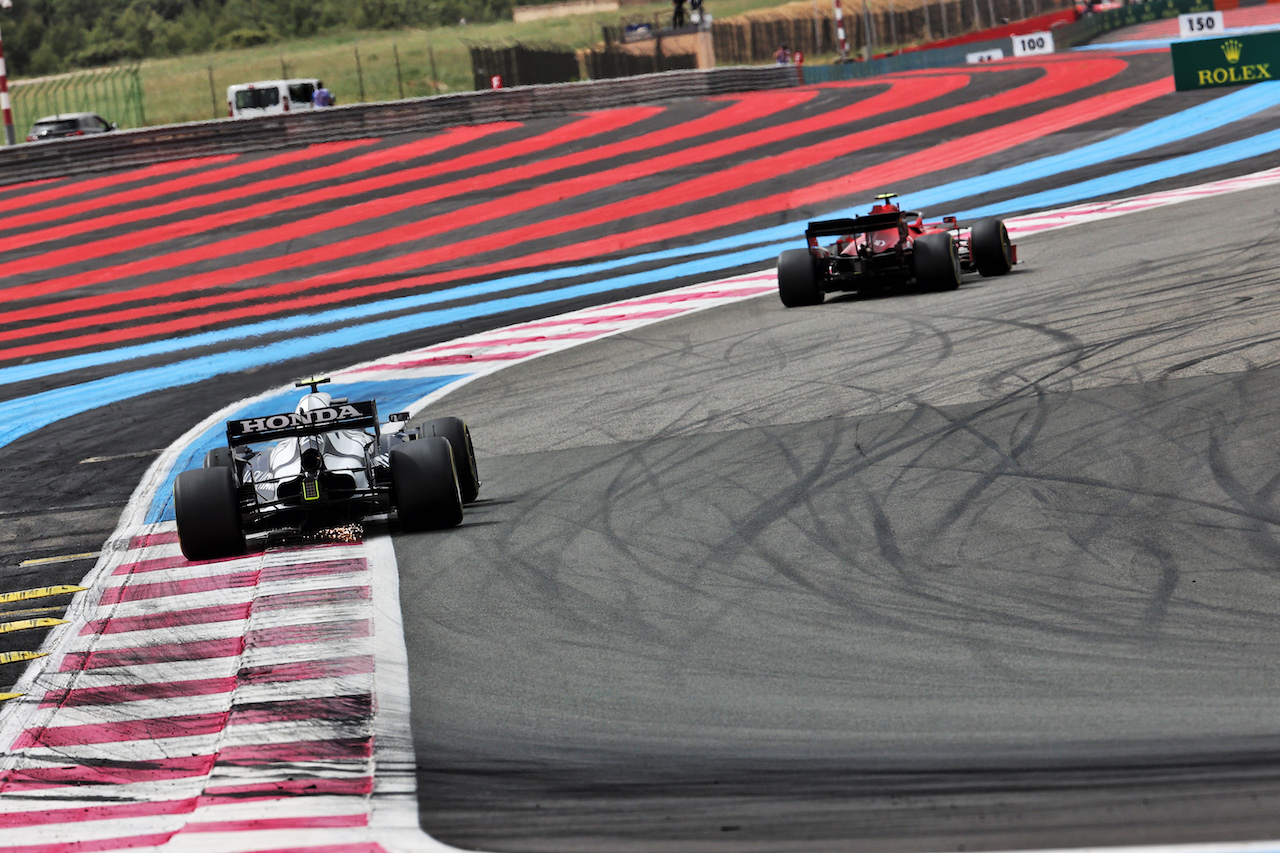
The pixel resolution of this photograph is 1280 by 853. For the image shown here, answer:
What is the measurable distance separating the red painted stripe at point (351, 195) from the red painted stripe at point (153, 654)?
56.9 ft

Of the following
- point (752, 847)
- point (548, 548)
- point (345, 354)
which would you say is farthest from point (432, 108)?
point (752, 847)

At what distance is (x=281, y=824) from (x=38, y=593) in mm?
4458

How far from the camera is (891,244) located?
15.2 metres

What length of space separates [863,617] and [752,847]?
225 centimetres

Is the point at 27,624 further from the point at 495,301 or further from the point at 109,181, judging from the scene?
the point at 109,181

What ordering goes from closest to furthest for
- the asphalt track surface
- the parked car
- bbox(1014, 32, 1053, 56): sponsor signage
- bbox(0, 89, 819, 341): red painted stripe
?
the asphalt track surface → bbox(0, 89, 819, 341): red painted stripe → the parked car → bbox(1014, 32, 1053, 56): sponsor signage

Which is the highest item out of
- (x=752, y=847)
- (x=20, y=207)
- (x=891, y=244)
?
(x=20, y=207)

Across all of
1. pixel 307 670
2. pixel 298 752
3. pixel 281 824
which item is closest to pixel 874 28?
pixel 307 670

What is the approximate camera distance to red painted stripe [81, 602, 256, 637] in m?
7.69

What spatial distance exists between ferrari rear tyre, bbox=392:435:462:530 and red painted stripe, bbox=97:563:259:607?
1003 mm

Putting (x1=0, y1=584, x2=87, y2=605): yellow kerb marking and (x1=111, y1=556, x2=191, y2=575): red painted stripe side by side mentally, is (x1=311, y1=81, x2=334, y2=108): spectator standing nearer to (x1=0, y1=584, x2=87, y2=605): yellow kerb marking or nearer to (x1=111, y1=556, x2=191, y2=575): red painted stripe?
(x1=111, y1=556, x2=191, y2=575): red painted stripe

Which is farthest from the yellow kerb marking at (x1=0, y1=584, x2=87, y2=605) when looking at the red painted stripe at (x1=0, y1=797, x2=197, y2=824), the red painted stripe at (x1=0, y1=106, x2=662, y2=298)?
the red painted stripe at (x1=0, y1=106, x2=662, y2=298)

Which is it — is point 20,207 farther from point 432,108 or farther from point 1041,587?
point 1041,587

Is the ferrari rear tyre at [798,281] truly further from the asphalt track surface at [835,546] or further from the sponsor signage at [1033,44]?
the sponsor signage at [1033,44]
